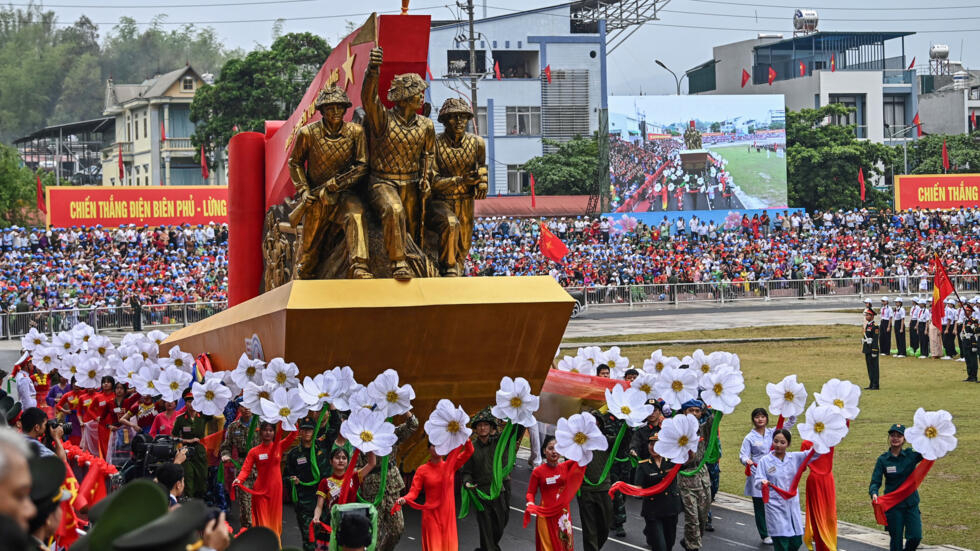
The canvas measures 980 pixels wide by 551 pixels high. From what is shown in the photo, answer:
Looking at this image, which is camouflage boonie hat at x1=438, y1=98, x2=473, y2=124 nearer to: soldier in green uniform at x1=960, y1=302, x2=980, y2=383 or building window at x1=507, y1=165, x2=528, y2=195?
soldier in green uniform at x1=960, y1=302, x2=980, y2=383

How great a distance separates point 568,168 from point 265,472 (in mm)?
51695

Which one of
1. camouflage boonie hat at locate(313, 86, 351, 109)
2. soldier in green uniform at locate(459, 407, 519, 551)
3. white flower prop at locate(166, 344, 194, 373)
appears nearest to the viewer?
soldier in green uniform at locate(459, 407, 519, 551)

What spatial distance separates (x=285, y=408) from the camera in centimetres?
1110

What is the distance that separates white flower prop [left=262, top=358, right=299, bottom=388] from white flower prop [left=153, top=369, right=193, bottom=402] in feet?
6.17

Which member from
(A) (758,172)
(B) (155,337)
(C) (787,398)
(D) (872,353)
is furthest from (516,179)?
(C) (787,398)

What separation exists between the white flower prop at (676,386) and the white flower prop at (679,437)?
3.24 feet

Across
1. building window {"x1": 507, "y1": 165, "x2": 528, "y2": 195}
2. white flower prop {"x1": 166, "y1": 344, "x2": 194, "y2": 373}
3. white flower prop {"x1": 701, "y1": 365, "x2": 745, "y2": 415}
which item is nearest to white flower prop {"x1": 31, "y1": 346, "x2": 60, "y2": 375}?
white flower prop {"x1": 166, "y1": 344, "x2": 194, "y2": 373}

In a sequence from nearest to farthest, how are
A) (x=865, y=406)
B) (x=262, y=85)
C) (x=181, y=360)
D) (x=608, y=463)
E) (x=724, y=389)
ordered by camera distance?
(x=608, y=463), (x=724, y=389), (x=181, y=360), (x=865, y=406), (x=262, y=85)

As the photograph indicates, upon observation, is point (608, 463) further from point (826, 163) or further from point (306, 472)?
point (826, 163)

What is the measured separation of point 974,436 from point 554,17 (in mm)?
49487

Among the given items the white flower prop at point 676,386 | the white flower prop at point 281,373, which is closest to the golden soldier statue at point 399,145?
the white flower prop at point 281,373

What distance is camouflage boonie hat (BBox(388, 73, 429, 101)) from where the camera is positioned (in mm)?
13703

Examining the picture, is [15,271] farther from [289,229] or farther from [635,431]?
[635,431]

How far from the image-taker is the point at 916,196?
5538cm
